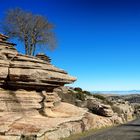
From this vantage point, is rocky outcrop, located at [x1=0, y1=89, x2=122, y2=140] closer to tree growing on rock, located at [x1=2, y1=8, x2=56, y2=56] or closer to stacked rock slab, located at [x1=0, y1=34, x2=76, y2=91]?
stacked rock slab, located at [x1=0, y1=34, x2=76, y2=91]

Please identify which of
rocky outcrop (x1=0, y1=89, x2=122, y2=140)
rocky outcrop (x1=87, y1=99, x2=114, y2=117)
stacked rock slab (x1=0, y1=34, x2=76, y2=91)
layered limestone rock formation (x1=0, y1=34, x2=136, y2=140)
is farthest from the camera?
rocky outcrop (x1=87, y1=99, x2=114, y2=117)

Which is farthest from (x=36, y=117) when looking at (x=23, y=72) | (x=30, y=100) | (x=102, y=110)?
(x=102, y=110)

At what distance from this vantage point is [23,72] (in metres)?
30.6

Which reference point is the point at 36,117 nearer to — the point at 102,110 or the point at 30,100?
the point at 30,100

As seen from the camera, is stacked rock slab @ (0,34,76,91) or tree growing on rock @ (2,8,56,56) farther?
tree growing on rock @ (2,8,56,56)

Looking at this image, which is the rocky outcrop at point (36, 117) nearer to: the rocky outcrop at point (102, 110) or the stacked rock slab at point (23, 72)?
the stacked rock slab at point (23, 72)

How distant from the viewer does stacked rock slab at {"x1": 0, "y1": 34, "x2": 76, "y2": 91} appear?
30328 mm

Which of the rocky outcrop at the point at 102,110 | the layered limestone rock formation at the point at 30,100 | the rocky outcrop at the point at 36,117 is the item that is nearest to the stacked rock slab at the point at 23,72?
the layered limestone rock formation at the point at 30,100

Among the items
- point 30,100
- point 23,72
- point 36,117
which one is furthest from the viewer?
point 30,100

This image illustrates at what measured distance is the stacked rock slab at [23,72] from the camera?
30328mm

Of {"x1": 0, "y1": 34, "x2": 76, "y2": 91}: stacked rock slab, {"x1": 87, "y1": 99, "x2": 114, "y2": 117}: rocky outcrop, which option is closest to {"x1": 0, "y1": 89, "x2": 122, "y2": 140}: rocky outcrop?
{"x1": 0, "y1": 34, "x2": 76, "y2": 91}: stacked rock slab

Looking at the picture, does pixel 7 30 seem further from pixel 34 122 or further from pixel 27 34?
pixel 34 122

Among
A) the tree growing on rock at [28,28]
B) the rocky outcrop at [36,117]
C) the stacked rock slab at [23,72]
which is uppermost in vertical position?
the tree growing on rock at [28,28]

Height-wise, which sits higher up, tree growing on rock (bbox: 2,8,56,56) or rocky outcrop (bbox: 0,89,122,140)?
tree growing on rock (bbox: 2,8,56,56)
